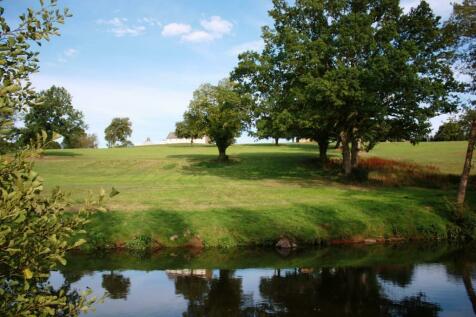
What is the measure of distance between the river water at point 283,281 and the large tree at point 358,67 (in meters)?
15.6

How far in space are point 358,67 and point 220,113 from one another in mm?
23355

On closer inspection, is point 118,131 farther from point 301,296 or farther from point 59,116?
point 301,296

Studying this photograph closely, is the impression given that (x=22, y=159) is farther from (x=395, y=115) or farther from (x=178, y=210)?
(x=395, y=115)

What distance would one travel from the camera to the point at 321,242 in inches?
965

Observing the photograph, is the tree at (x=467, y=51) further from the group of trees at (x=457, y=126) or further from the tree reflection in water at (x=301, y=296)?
the tree reflection in water at (x=301, y=296)

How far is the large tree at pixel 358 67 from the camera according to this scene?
34.5m

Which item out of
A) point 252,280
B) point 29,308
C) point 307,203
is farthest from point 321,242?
point 29,308

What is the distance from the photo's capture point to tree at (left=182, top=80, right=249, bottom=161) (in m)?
42.9

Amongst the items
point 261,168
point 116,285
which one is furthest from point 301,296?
point 261,168

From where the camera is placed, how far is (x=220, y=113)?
182 ft

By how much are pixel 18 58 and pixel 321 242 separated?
2126 cm

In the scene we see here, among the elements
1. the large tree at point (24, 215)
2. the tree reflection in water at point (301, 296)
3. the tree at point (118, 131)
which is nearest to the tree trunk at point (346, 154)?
the tree reflection in water at point (301, 296)

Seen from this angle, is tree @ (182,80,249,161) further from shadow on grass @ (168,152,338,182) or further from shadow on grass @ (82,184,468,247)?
shadow on grass @ (82,184,468,247)

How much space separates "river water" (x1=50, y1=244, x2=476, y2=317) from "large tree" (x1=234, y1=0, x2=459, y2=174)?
51.1 ft
